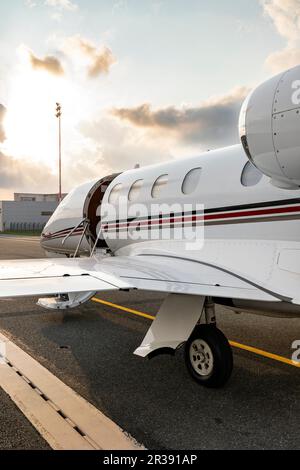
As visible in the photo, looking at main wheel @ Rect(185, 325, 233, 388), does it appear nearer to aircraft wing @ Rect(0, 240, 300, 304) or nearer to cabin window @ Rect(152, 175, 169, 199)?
aircraft wing @ Rect(0, 240, 300, 304)

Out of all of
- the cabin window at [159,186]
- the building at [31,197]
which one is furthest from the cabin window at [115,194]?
the building at [31,197]

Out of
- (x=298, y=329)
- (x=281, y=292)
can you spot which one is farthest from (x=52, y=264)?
(x=298, y=329)

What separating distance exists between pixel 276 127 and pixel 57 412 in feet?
11.2

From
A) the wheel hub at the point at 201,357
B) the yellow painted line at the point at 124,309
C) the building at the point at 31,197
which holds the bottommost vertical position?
the yellow painted line at the point at 124,309

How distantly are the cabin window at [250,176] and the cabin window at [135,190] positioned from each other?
8.54ft

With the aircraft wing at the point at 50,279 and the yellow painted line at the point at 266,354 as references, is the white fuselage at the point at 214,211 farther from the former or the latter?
the aircraft wing at the point at 50,279

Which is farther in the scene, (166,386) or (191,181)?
(191,181)

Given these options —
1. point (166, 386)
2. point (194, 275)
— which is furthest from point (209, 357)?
point (194, 275)

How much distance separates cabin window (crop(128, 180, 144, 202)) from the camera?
25.9 feet

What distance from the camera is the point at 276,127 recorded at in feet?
12.6

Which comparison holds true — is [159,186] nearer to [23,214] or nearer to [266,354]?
[266,354]

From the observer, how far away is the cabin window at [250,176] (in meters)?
5.40
